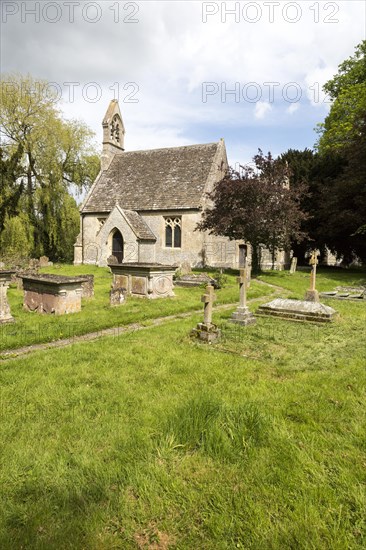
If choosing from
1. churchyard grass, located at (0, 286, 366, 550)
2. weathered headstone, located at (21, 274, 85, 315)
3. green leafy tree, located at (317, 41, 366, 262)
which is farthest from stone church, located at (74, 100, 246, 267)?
churchyard grass, located at (0, 286, 366, 550)

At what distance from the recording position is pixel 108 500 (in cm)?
262

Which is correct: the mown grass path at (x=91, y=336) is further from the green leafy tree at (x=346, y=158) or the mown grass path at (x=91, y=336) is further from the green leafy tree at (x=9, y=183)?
the green leafy tree at (x=9, y=183)

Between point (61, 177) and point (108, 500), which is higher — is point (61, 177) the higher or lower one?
the higher one

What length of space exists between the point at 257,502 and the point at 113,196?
87.0ft

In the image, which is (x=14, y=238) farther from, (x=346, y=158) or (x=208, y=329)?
(x=346, y=158)

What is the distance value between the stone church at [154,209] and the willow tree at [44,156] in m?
1.78

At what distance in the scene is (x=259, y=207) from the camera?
61.2 ft

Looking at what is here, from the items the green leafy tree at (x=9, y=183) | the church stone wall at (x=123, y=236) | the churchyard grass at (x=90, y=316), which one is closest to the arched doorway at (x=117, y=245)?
Result: the church stone wall at (x=123, y=236)

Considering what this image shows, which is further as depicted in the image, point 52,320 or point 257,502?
point 52,320

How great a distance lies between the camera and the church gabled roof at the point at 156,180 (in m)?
24.6

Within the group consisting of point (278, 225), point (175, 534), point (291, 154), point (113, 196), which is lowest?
point (175, 534)

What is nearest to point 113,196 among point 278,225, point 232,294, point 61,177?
point 61,177

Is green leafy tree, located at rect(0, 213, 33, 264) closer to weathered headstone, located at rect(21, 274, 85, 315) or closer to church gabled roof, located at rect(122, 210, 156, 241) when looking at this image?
church gabled roof, located at rect(122, 210, 156, 241)

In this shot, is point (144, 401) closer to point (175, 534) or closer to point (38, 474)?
point (38, 474)
